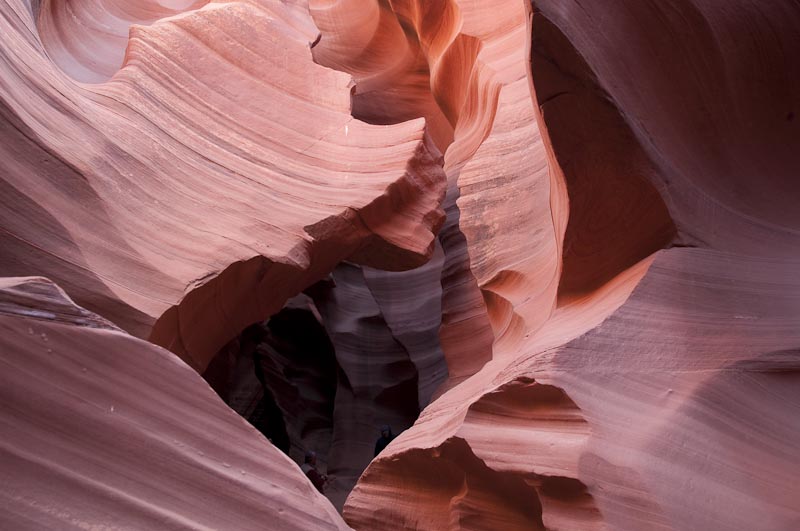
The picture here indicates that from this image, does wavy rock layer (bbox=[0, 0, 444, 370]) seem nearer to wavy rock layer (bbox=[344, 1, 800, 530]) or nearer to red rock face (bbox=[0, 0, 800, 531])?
A: red rock face (bbox=[0, 0, 800, 531])

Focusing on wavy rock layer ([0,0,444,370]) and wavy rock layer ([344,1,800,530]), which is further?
wavy rock layer ([0,0,444,370])

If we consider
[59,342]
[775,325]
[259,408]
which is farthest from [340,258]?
[259,408]

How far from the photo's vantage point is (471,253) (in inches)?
160

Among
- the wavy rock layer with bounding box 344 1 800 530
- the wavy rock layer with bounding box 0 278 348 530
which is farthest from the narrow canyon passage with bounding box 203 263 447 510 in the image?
the wavy rock layer with bounding box 0 278 348 530

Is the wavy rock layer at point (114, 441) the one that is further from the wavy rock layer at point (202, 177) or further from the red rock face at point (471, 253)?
the wavy rock layer at point (202, 177)

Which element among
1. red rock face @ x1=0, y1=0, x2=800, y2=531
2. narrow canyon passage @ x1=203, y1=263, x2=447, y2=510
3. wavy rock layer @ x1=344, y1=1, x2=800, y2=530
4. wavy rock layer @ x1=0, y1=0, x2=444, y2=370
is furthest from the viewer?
narrow canyon passage @ x1=203, y1=263, x2=447, y2=510

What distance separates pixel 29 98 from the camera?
3414mm

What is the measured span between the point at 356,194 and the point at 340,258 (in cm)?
38

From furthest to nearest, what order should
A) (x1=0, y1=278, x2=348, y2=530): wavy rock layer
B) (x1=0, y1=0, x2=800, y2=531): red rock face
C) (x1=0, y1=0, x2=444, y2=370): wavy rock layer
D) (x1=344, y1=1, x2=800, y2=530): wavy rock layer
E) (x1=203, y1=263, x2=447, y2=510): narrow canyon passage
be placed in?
(x1=203, y1=263, x2=447, y2=510): narrow canyon passage, (x1=0, y1=0, x2=444, y2=370): wavy rock layer, (x1=344, y1=1, x2=800, y2=530): wavy rock layer, (x1=0, y1=0, x2=800, y2=531): red rock face, (x1=0, y1=278, x2=348, y2=530): wavy rock layer

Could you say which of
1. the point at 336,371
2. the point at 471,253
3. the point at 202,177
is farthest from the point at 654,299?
the point at 336,371

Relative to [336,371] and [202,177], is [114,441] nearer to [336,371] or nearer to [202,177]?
[202,177]

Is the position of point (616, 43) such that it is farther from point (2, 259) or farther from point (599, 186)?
point (2, 259)

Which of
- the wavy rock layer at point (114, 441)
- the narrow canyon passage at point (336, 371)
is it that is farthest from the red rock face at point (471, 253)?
the narrow canyon passage at point (336, 371)

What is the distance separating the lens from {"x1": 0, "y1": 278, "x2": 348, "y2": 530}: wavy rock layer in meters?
1.73
